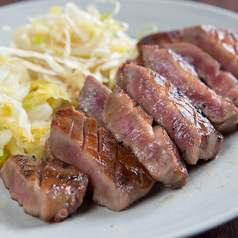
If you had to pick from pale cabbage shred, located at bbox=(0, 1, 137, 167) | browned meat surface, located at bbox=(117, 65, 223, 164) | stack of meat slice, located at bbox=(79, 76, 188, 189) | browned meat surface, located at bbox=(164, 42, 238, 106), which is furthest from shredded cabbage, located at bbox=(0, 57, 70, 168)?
browned meat surface, located at bbox=(164, 42, 238, 106)

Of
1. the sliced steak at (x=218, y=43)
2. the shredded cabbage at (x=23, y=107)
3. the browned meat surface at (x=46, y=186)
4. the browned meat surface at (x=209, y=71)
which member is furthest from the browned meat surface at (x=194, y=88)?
the browned meat surface at (x=46, y=186)

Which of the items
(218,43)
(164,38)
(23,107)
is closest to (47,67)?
(23,107)

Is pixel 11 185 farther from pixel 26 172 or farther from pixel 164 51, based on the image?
pixel 164 51

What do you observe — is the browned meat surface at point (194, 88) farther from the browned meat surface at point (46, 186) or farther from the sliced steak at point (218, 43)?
the browned meat surface at point (46, 186)

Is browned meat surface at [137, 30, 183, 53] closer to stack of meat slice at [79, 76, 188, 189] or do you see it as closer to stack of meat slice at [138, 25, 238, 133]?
stack of meat slice at [138, 25, 238, 133]

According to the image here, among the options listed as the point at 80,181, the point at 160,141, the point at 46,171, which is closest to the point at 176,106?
the point at 160,141

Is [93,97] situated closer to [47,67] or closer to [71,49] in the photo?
[47,67]
